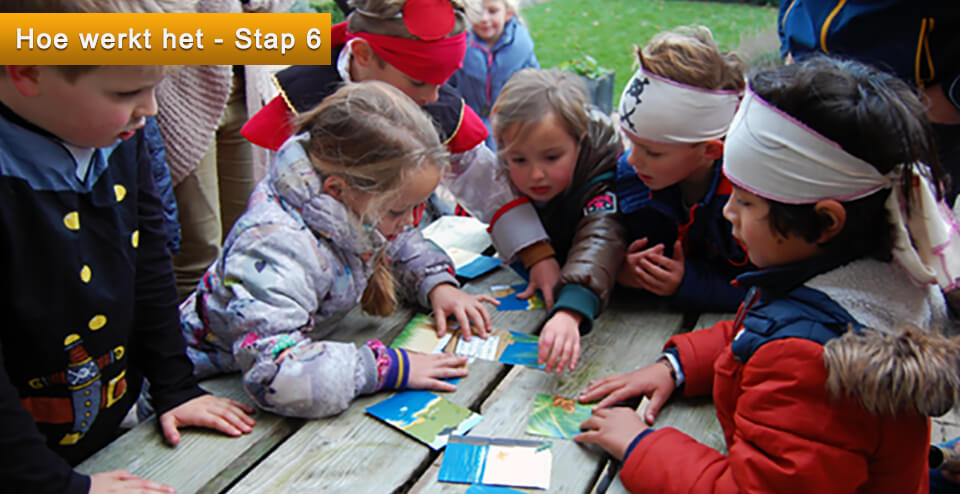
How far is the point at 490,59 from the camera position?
15.4ft

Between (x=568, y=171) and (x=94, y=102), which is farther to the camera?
(x=568, y=171)

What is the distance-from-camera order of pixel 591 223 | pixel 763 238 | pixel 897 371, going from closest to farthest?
pixel 897 371 < pixel 763 238 < pixel 591 223

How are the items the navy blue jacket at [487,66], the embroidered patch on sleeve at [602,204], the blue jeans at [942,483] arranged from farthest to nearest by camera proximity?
the navy blue jacket at [487,66] → the embroidered patch on sleeve at [602,204] → the blue jeans at [942,483]

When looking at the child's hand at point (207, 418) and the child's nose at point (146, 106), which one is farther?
the child's hand at point (207, 418)

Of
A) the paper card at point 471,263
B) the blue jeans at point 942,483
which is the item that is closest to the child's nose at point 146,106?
the paper card at point 471,263

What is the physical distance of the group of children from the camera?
1230 millimetres

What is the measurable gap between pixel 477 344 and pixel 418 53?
3.59 feet

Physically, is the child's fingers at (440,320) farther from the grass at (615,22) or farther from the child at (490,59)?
the grass at (615,22)

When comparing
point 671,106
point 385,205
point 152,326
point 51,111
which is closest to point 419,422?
point 385,205

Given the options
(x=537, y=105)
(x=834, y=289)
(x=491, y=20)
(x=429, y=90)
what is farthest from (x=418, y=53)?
(x=491, y=20)

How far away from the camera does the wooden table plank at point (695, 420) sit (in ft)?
5.28

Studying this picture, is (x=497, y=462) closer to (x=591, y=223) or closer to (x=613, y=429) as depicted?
(x=613, y=429)

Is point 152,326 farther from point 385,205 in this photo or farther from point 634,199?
point 634,199

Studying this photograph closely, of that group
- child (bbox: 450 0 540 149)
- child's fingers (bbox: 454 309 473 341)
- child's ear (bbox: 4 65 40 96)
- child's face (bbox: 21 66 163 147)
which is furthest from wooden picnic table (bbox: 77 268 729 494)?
child (bbox: 450 0 540 149)
